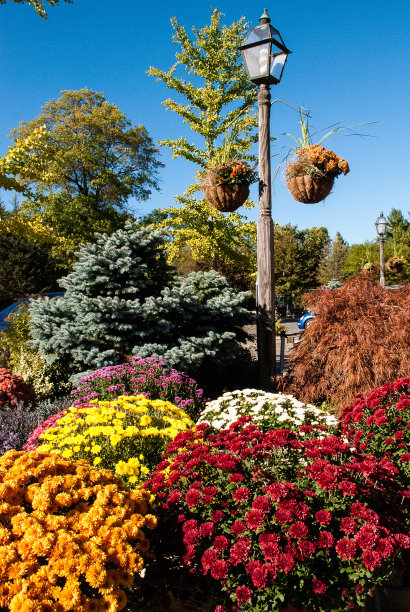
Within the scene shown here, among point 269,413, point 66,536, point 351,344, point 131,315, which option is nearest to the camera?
point 66,536

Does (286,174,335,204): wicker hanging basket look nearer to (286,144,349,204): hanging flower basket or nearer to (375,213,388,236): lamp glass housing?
(286,144,349,204): hanging flower basket

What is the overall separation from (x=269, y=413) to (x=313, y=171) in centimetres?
302

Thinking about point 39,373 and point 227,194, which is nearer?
point 227,194

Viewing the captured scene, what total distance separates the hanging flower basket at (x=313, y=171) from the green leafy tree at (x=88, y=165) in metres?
16.1

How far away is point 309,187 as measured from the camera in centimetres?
506

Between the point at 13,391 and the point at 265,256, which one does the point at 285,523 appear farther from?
the point at 13,391

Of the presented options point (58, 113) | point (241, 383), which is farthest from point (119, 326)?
point (58, 113)

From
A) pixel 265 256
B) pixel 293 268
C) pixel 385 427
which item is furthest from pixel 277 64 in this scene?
pixel 293 268

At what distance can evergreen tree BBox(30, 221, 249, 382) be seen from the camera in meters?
5.22

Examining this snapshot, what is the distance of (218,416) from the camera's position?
11.5 ft

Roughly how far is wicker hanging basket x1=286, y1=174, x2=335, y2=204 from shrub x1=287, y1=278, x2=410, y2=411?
1.17 meters

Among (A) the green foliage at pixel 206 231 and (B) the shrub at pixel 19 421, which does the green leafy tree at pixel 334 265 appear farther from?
(B) the shrub at pixel 19 421

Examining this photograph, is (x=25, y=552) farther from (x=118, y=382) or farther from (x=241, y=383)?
(x=241, y=383)

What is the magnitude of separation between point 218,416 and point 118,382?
65.6 inches
